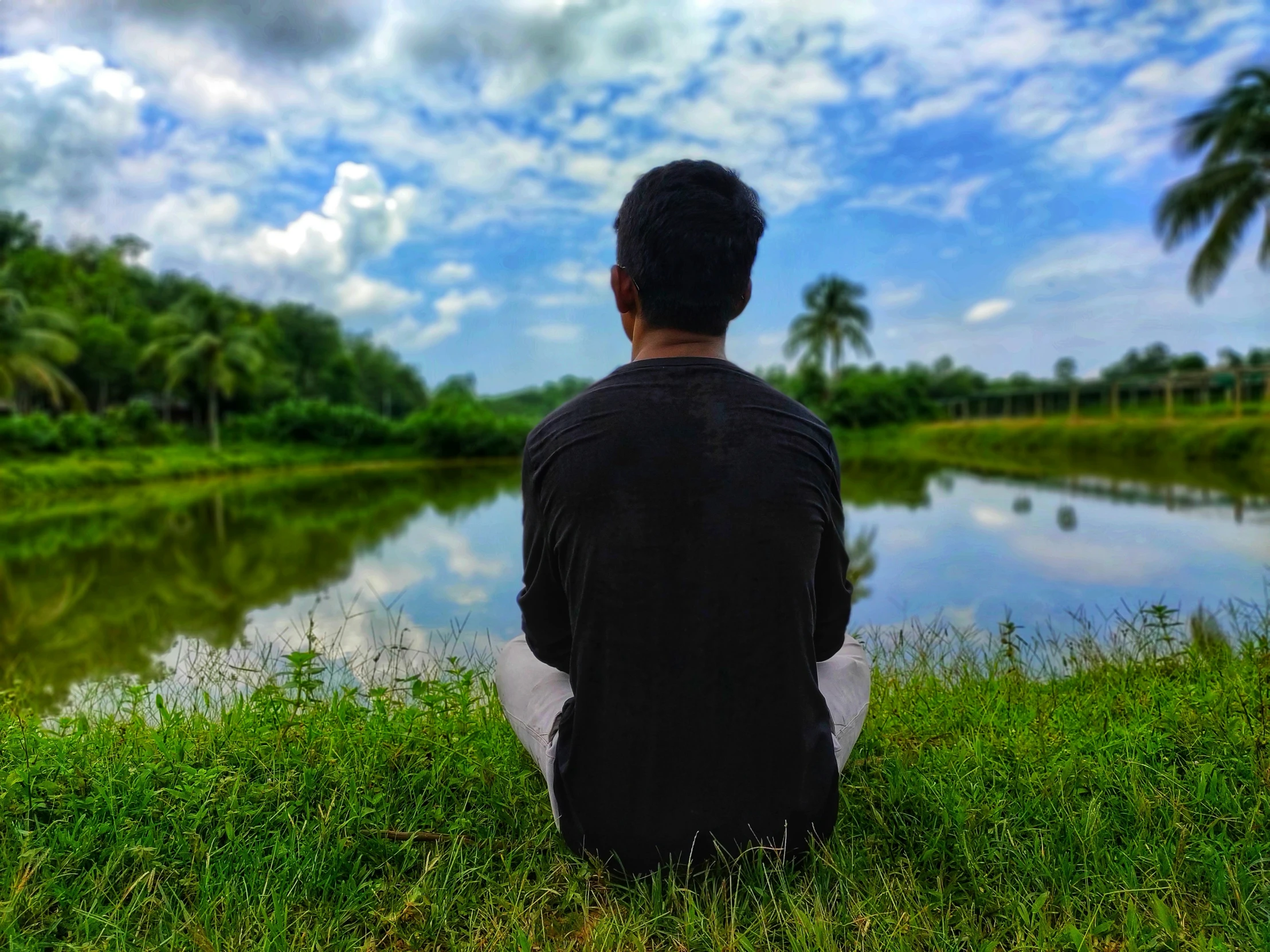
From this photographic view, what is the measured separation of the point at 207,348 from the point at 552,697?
26.9 meters

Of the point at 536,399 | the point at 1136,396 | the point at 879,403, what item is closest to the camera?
the point at 1136,396

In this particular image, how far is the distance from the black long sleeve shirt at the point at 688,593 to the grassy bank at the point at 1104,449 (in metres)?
12.2

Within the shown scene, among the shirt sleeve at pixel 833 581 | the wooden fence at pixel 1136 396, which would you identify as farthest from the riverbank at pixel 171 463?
the wooden fence at pixel 1136 396

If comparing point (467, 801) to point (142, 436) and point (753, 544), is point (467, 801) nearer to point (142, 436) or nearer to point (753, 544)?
point (753, 544)

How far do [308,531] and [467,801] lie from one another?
31.5 feet

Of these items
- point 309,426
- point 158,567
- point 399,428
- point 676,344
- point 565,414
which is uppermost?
point 309,426

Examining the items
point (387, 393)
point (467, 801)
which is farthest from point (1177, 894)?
point (387, 393)

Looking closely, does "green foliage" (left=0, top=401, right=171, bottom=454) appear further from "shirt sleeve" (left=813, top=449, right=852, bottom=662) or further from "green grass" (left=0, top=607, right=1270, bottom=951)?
"shirt sleeve" (left=813, top=449, right=852, bottom=662)

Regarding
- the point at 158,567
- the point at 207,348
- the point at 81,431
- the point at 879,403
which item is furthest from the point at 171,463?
the point at 879,403

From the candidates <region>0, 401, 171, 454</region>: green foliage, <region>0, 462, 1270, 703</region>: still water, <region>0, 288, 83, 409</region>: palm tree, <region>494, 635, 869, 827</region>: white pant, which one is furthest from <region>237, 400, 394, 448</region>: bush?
<region>494, 635, 869, 827</region>: white pant

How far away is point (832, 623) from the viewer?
53.0 inches

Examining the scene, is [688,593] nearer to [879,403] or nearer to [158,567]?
[158,567]

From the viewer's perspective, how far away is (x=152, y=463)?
2025 cm

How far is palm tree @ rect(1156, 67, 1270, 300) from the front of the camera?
45.7 feet
